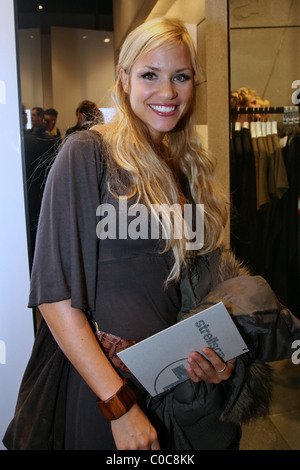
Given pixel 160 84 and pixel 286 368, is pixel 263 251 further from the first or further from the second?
pixel 160 84

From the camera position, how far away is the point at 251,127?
155 centimetres

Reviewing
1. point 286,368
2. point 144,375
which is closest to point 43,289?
point 144,375

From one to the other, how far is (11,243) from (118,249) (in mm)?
410

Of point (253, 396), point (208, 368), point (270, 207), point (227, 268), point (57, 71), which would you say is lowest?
point (253, 396)

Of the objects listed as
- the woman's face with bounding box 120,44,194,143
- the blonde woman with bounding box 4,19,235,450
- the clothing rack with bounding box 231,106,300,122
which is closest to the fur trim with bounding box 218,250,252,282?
the blonde woman with bounding box 4,19,235,450

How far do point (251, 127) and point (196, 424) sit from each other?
1.06 metres

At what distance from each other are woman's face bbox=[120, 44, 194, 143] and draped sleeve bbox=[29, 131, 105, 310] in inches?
8.0

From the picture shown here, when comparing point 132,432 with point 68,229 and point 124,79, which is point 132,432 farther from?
point 124,79

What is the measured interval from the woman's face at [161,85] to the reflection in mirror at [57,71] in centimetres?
18

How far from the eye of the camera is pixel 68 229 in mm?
798

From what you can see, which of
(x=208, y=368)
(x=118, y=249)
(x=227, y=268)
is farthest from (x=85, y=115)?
(x=208, y=368)

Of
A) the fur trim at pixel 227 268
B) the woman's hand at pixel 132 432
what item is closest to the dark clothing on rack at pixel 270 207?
the fur trim at pixel 227 268

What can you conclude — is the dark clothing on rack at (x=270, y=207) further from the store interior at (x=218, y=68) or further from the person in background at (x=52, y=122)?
the person in background at (x=52, y=122)
